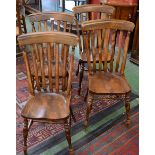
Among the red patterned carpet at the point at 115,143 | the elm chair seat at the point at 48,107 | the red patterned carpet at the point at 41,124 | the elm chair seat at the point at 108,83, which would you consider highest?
the elm chair seat at the point at 108,83

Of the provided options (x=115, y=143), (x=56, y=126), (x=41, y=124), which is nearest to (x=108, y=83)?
(x=115, y=143)

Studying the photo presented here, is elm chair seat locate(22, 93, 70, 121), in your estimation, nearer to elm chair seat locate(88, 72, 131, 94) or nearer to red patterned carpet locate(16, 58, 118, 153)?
elm chair seat locate(88, 72, 131, 94)

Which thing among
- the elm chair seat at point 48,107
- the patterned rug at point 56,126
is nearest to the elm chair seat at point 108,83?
the elm chair seat at point 48,107

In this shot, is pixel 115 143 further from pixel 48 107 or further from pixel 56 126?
pixel 48 107

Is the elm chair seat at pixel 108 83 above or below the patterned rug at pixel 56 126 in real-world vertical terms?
above

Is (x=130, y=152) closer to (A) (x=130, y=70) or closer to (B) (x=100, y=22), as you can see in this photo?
(B) (x=100, y=22)

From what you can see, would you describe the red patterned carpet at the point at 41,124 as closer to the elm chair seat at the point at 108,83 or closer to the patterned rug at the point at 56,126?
the patterned rug at the point at 56,126

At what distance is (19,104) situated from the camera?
2342 mm

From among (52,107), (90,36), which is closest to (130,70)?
(90,36)

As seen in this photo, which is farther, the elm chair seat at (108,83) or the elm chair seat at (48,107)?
the elm chair seat at (108,83)

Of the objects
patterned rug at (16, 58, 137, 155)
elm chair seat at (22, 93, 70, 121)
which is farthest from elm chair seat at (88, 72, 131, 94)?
patterned rug at (16, 58, 137, 155)
